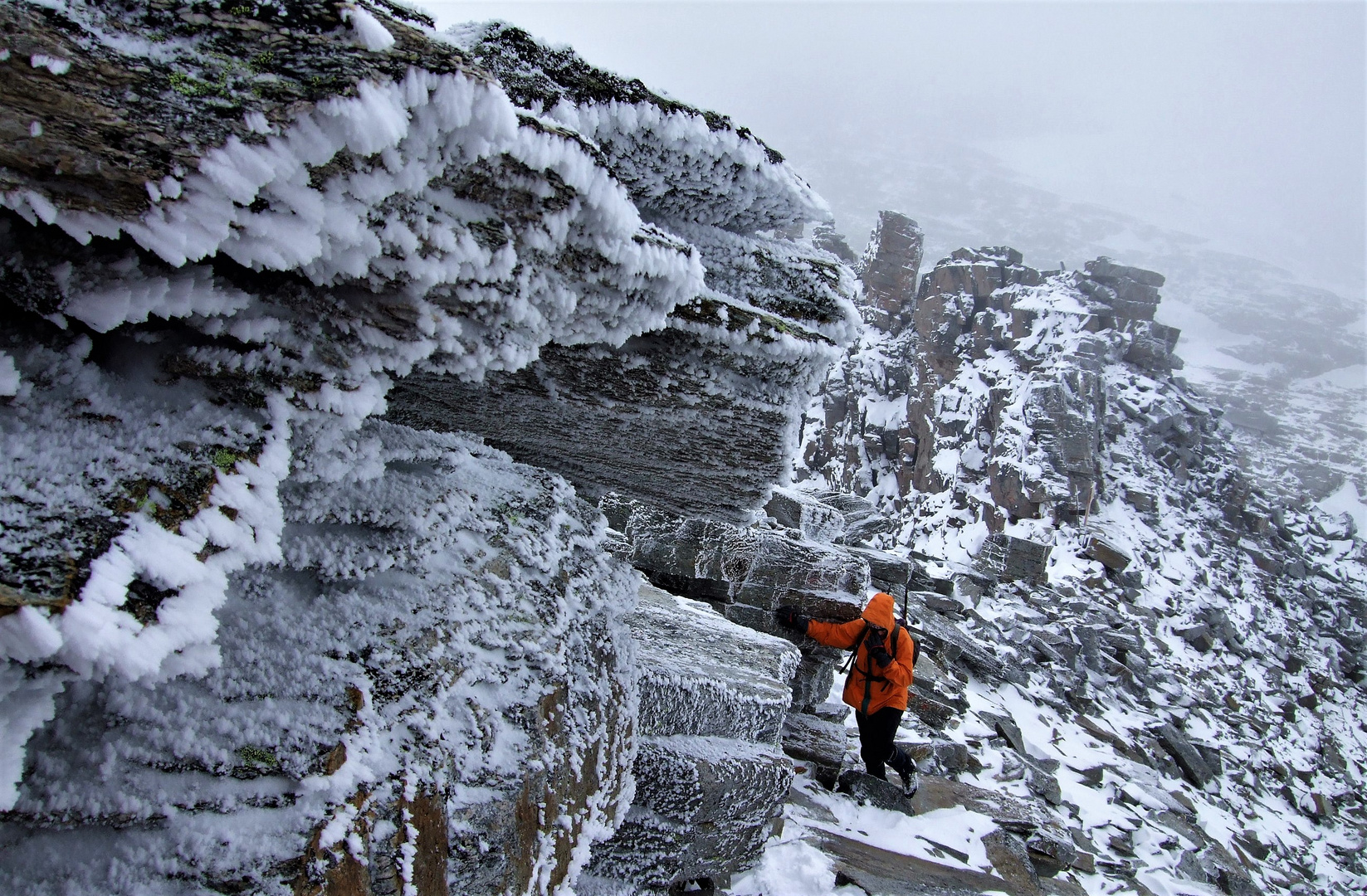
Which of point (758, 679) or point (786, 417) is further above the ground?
point (786, 417)

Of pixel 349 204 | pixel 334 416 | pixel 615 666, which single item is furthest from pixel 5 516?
pixel 615 666

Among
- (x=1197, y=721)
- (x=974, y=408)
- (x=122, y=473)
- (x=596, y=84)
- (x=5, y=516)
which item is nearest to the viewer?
(x=5, y=516)

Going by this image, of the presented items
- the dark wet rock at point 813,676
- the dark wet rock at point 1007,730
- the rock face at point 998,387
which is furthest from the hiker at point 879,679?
the rock face at point 998,387

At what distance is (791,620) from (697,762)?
9.86 ft

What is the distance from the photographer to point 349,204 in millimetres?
1320

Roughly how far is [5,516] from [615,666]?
1814mm

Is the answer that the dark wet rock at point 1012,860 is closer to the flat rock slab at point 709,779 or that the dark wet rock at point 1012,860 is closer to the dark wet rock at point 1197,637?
the flat rock slab at point 709,779

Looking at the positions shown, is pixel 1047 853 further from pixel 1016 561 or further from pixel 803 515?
pixel 1016 561

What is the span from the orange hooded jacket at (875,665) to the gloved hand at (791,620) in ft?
0.71

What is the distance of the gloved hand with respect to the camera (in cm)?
605

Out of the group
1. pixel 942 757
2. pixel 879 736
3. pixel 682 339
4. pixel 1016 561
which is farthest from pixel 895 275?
pixel 682 339

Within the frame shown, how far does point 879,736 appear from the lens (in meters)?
5.77

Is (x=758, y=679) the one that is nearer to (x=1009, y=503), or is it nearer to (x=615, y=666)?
(x=615, y=666)

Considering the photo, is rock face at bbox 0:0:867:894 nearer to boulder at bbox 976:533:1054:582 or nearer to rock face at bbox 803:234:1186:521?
boulder at bbox 976:533:1054:582
